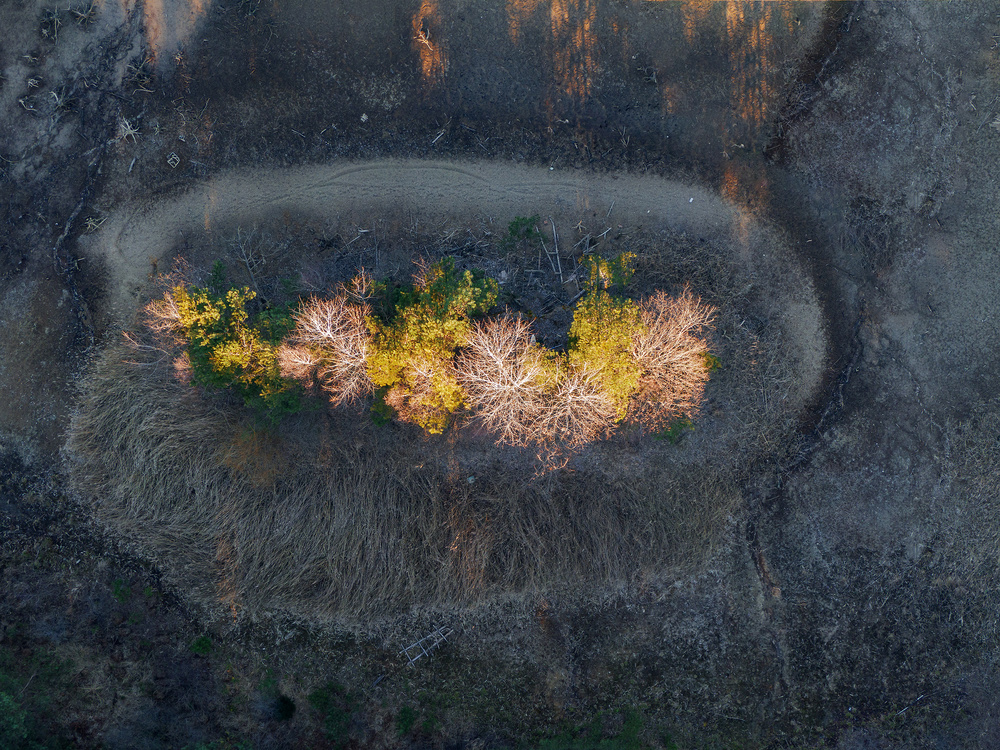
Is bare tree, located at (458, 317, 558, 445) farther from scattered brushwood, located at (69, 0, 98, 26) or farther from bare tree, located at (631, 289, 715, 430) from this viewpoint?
scattered brushwood, located at (69, 0, 98, 26)

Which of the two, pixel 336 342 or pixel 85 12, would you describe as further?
pixel 85 12

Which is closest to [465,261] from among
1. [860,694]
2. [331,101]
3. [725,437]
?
[331,101]

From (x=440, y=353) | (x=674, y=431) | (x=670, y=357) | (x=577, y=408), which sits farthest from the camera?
(x=674, y=431)

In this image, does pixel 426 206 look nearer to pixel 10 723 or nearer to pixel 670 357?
pixel 670 357

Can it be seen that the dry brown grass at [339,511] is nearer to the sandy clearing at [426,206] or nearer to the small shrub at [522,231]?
the sandy clearing at [426,206]

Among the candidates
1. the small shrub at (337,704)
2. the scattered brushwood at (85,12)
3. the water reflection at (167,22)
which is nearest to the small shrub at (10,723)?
the small shrub at (337,704)

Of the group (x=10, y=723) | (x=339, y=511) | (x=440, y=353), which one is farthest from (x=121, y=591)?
(x=440, y=353)

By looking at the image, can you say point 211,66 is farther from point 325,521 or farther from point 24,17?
point 325,521
